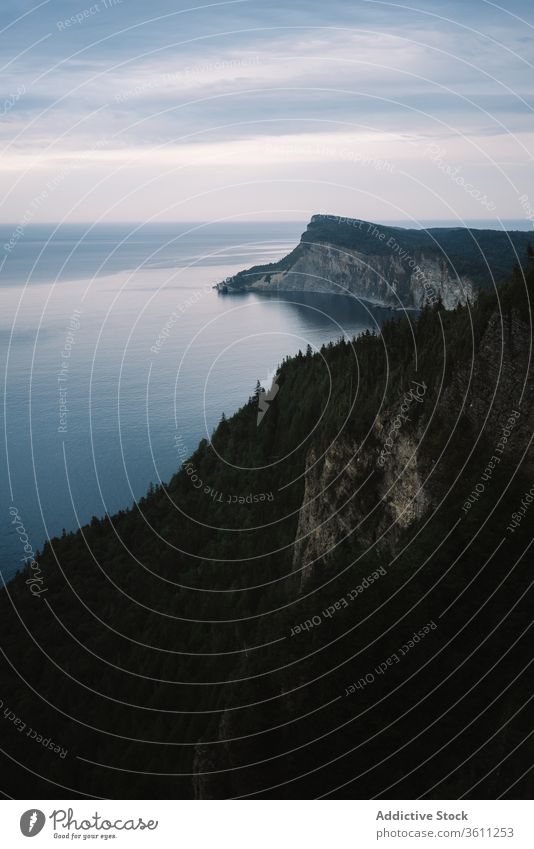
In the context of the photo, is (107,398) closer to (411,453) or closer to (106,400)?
(106,400)

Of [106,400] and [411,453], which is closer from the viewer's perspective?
[411,453]

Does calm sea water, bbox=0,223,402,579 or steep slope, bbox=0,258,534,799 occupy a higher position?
calm sea water, bbox=0,223,402,579

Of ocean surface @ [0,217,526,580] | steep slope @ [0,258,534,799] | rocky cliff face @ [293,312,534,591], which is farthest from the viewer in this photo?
ocean surface @ [0,217,526,580]

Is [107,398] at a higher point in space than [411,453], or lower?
higher

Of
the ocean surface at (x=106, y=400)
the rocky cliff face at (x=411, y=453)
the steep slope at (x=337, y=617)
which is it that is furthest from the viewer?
the ocean surface at (x=106, y=400)

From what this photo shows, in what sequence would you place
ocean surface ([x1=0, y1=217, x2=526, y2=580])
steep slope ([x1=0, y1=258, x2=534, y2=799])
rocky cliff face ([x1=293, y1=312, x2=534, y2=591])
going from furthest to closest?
ocean surface ([x1=0, y1=217, x2=526, y2=580]), rocky cliff face ([x1=293, y1=312, x2=534, y2=591]), steep slope ([x1=0, y1=258, x2=534, y2=799])

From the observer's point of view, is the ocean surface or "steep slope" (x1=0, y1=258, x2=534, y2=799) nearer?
"steep slope" (x1=0, y1=258, x2=534, y2=799)

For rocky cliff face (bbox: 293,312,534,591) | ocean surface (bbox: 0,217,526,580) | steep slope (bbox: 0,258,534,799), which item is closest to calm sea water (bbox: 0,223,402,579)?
ocean surface (bbox: 0,217,526,580)

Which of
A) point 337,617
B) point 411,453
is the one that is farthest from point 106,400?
point 337,617

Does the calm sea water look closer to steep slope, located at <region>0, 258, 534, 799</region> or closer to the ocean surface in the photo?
the ocean surface

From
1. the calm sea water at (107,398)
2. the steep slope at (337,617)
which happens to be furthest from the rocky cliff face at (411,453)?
the calm sea water at (107,398)

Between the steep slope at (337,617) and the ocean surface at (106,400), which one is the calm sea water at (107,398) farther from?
the steep slope at (337,617)

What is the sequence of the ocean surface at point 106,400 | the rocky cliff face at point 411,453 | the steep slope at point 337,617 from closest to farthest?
the steep slope at point 337,617, the rocky cliff face at point 411,453, the ocean surface at point 106,400
